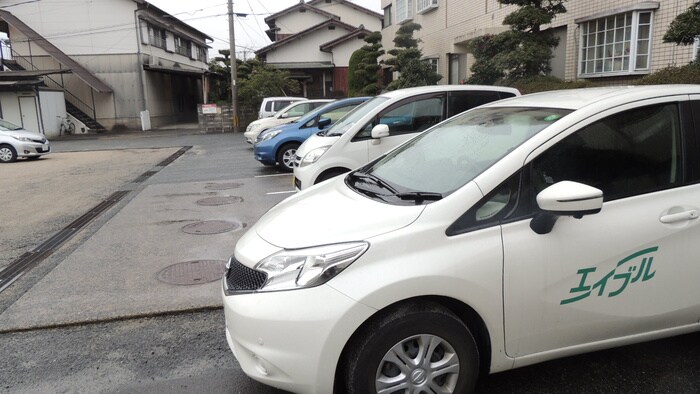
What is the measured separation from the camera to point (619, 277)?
8.68ft

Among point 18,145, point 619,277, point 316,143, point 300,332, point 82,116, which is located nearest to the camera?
point 300,332

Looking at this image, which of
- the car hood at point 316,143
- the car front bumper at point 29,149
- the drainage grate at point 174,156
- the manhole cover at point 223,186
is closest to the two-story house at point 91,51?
the drainage grate at point 174,156

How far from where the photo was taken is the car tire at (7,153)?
14.7m

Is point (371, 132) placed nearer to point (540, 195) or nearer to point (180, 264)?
point (180, 264)

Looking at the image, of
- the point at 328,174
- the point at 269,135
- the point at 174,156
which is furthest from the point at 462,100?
the point at 174,156

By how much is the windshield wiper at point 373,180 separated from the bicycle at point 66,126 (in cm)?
2704

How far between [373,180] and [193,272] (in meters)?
2.54

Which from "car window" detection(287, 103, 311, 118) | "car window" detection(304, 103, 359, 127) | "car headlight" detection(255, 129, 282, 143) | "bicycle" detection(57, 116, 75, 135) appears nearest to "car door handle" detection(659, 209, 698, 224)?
"car window" detection(304, 103, 359, 127)

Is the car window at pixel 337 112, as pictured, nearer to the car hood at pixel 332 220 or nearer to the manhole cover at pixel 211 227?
the manhole cover at pixel 211 227

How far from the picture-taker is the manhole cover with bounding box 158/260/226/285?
188 inches

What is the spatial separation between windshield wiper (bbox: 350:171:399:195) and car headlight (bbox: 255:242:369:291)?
0.62 m

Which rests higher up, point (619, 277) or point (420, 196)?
point (420, 196)

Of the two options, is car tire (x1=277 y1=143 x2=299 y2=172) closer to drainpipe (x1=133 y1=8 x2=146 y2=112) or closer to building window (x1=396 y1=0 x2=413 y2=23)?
building window (x1=396 y1=0 x2=413 y2=23)

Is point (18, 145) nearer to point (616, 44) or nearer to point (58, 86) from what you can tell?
point (58, 86)
